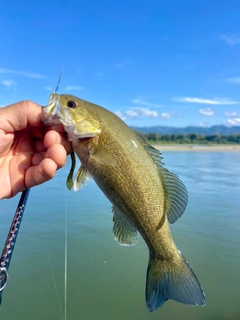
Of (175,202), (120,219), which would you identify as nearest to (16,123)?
(120,219)

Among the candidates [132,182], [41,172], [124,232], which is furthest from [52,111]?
[124,232]

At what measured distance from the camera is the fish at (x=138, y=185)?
236cm

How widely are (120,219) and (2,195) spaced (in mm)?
1141

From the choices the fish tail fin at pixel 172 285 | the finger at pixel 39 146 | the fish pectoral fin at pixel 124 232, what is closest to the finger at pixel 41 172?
the finger at pixel 39 146

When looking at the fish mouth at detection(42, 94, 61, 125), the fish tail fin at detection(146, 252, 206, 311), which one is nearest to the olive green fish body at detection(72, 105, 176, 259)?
the fish tail fin at detection(146, 252, 206, 311)

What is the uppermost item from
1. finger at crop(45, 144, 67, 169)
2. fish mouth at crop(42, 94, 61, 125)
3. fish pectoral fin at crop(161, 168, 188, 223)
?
fish mouth at crop(42, 94, 61, 125)

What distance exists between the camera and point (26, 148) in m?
3.06

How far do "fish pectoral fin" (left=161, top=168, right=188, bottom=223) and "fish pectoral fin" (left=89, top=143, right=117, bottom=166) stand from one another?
40 cm

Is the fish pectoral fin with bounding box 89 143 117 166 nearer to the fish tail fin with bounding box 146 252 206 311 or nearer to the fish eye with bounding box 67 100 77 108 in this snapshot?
the fish eye with bounding box 67 100 77 108

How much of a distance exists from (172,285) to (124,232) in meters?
0.51

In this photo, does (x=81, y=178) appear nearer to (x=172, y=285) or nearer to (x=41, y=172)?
(x=41, y=172)

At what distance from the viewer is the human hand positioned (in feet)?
8.28

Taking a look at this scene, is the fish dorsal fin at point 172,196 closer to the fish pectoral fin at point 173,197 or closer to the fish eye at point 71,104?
the fish pectoral fin at point 173,197

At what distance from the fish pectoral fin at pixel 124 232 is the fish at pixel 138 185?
0.02 m
